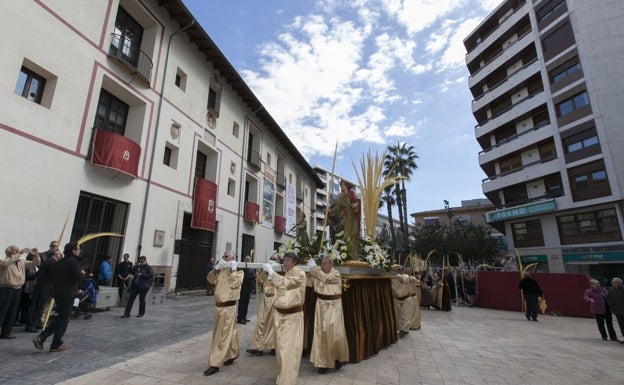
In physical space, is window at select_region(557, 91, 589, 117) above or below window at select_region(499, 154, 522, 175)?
above

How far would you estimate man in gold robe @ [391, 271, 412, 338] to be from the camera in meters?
8.12

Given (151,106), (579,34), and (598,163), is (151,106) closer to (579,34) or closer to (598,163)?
(598,163)

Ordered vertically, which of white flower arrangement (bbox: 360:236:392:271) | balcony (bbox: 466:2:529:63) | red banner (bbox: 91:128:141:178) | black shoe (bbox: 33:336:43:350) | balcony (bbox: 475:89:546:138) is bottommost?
black shoe (bbox: 33:336:43:350)

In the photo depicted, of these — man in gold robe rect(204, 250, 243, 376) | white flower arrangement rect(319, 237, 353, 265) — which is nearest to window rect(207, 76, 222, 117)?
white flower arrangement rect(319, 237, 353, 265)

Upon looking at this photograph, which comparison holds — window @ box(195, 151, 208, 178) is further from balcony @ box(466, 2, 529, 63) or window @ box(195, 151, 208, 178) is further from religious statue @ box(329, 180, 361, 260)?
balcony @ box(466, 2, 529, 63)

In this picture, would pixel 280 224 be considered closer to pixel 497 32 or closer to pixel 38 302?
pixel 38 302

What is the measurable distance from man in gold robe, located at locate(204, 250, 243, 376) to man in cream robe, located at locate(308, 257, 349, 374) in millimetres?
1252

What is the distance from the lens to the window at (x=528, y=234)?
23.9 m

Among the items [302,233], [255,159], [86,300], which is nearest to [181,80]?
[255,159]

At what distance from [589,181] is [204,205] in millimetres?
24649

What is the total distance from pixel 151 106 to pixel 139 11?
3.80 meters

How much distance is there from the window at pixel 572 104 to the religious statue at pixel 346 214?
77.4ft

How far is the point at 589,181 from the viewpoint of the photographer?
827 inches

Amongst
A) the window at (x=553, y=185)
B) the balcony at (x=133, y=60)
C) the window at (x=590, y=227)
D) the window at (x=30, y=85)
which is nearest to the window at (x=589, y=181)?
the window at (x=553, y=185)
